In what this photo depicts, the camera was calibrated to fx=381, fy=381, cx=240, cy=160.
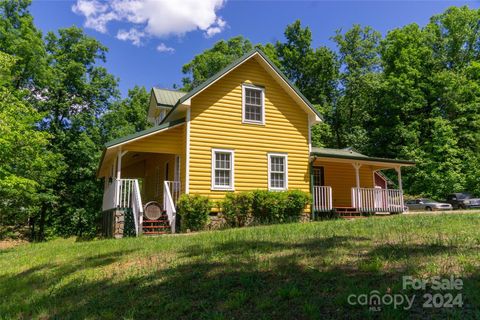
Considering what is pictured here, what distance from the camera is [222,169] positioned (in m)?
15.8

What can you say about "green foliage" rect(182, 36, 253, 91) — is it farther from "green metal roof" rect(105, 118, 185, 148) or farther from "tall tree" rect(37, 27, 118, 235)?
"green metal roof" rect(105, 118, 185, 148)

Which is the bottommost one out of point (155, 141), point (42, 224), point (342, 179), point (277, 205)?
point (42, 224)

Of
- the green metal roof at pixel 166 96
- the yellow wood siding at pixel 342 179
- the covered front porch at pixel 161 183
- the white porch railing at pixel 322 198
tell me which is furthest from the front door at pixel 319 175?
the green metal roof at pixel 166 96

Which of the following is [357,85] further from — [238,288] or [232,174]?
[238,288]

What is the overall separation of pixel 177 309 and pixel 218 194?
35.5 feet

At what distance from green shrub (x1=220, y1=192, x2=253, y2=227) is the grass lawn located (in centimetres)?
651

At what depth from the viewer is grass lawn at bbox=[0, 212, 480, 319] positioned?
4.31m

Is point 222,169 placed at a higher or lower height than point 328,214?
higher

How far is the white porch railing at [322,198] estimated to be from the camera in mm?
17748

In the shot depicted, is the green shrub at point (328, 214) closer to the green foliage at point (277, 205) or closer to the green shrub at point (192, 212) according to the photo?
the green foliage at point (277, 205)

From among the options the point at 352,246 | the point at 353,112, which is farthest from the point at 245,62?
the point at 353,112

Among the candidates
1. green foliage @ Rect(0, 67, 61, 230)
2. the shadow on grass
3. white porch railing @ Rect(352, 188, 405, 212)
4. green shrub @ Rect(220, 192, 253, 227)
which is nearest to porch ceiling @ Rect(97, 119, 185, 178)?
green shrub @ Rect(220, 192, 253, 227)

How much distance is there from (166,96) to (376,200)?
41.7 ft

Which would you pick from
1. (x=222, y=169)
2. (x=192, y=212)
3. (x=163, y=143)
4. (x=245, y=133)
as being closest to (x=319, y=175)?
(x=245, y=133)
